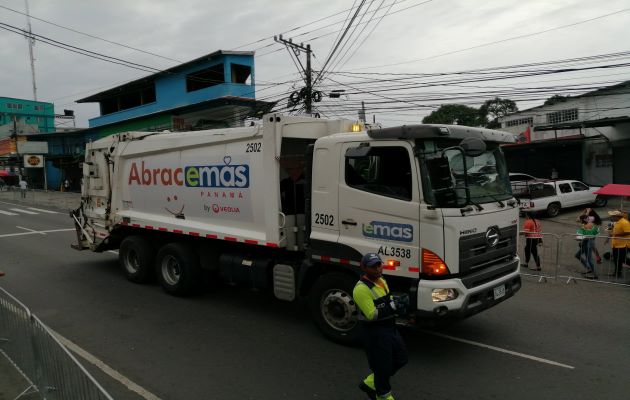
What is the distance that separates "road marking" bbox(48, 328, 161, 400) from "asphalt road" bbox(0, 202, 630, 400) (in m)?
0.02

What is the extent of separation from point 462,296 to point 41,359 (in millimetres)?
4242

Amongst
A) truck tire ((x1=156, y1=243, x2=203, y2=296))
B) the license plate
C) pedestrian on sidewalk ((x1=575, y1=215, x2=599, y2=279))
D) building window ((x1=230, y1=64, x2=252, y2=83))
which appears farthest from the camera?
building window ((x1=230, y1=64, x2=252, y2=83))

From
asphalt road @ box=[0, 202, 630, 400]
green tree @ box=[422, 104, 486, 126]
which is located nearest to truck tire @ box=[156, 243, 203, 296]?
asphalt road @ box=[0, 202, 630, 400]

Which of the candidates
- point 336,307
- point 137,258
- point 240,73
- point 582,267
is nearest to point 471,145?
point 336,307

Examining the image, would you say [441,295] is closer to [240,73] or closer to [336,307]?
[336,307]

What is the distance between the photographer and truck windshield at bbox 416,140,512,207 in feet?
16.4

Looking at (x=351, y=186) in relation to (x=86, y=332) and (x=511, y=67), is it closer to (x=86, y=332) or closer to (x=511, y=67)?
(x=86, y=332)

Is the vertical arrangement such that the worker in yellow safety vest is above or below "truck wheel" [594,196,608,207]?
above

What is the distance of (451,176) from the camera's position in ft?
16.8

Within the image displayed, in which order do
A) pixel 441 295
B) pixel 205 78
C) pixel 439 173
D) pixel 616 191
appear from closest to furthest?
pixel 441 295, pixel 439 173, pixel 616 191, pixel 205 78

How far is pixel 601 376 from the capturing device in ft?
16.1

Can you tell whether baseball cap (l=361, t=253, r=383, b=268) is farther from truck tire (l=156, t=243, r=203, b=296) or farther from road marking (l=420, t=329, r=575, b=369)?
truck tire (l=156, t=243, r=203, b=296)

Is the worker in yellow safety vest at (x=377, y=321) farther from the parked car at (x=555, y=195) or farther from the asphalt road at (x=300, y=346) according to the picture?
the parked car at (x=555, y=195)

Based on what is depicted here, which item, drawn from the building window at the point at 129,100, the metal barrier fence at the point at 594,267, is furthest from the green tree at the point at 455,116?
the metal barrier fence at the point at 594,267
